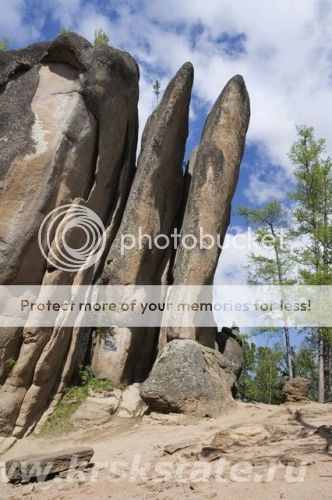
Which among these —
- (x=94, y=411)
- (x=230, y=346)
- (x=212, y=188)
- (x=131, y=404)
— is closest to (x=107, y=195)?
(x=212, y=188)

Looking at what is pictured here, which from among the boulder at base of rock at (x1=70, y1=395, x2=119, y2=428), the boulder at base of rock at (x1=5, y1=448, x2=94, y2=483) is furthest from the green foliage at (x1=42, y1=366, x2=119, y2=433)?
the boulder at base of rock at (x1=5, y1=448, x2=94, y2=483)

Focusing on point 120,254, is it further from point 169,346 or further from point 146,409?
point 146,409

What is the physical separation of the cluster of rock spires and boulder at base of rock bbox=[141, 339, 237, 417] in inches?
0.9

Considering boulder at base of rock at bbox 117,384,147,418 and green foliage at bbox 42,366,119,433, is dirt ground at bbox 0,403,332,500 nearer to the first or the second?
green foliage at bbox 42,366,119,433

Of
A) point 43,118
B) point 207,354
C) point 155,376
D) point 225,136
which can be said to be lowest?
point 155,376

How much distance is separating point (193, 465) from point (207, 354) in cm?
459

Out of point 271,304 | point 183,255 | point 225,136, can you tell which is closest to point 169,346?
point 183,255

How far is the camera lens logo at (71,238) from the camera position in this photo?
9.97m

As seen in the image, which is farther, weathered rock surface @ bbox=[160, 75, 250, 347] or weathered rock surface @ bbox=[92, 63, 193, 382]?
weathered rock surface @ bbox=[160, 75, 250, 347]

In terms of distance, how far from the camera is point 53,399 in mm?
9719

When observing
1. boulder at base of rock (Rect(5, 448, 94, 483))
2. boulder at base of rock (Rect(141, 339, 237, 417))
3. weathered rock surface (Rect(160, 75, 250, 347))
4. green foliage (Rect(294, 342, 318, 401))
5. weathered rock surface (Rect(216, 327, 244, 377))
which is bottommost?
boulder at base of rock (Rect(5, 448, 94, 483))

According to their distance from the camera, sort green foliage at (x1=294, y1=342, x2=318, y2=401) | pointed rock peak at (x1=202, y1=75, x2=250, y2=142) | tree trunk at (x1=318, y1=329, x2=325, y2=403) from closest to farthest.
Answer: pointed rock peak at (x1=202, y1=75, x2=250, y2=142) → tree trunk at (x1=318, y1=329, x2=325, y2=403) → green foliage at (x1=294, y1=342, x2=318, y2=401)

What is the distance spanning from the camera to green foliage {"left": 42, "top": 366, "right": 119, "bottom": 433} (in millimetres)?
9227

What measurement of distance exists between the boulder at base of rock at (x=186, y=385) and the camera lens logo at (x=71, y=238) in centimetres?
281
